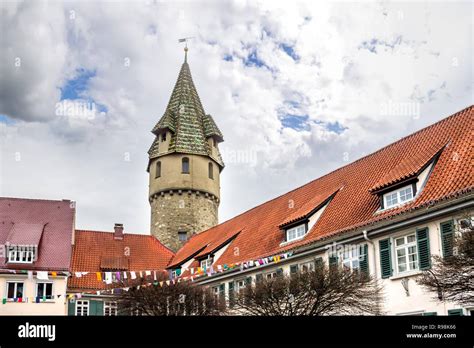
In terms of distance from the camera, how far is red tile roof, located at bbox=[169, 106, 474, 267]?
2280 cm

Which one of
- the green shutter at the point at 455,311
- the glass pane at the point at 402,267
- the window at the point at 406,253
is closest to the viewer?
the green shutter at the point at 455,311

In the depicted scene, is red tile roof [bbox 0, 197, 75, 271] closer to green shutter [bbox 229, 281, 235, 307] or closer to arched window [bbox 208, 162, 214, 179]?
arched window [bbox 208, 162, 214, 179]

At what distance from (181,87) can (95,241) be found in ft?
52.6

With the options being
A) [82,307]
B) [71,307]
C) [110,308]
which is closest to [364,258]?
[110,308]

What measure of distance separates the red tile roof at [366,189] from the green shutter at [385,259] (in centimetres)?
88

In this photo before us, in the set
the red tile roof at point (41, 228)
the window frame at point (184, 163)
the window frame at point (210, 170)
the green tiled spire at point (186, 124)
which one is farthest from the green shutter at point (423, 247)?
the window frame at point (210, 170)

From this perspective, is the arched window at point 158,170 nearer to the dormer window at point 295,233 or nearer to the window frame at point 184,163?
the window frame at point 184,163

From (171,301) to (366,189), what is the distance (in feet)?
30.4

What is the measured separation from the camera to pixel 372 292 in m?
21.8

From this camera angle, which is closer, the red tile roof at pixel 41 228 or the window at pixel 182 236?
the red tile roof at pixel 41 228

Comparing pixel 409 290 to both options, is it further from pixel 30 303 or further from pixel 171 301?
pixel 30 303

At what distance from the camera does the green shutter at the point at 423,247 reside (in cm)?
2139
